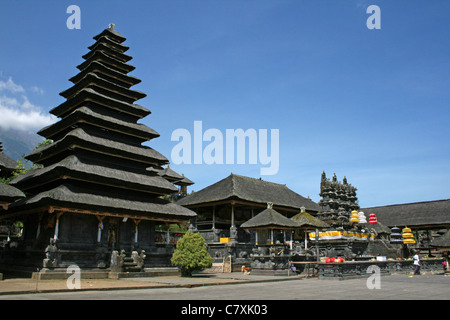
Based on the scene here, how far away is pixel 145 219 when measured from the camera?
83.6 ft

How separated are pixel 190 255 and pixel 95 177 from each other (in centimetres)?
744

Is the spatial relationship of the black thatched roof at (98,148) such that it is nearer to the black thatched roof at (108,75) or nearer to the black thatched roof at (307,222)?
the black thatched roof at (108,75)

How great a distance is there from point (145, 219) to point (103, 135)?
254 inches

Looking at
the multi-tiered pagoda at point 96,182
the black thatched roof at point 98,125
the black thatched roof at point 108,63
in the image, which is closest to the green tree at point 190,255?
the multi-tiered pagoda at point 96,182

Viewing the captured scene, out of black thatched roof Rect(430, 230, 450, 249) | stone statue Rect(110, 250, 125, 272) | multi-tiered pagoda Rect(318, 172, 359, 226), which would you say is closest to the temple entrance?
stone statue Rect(110, 250, 125, 272)

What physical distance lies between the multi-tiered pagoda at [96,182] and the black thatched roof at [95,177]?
57 millimetres

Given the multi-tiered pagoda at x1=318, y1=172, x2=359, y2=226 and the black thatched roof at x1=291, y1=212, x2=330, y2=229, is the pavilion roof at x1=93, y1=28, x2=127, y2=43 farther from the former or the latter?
the multi-tiered pagoda at x1=318, y1=172, x2=359, y2=226

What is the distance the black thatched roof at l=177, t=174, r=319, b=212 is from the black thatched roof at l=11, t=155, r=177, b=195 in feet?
32.6

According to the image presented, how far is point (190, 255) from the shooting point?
Answer: 22.4 m

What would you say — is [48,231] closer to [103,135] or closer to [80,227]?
[80,227]

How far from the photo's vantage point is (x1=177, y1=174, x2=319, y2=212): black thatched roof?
36.3m

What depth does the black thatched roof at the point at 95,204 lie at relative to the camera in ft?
68.5
